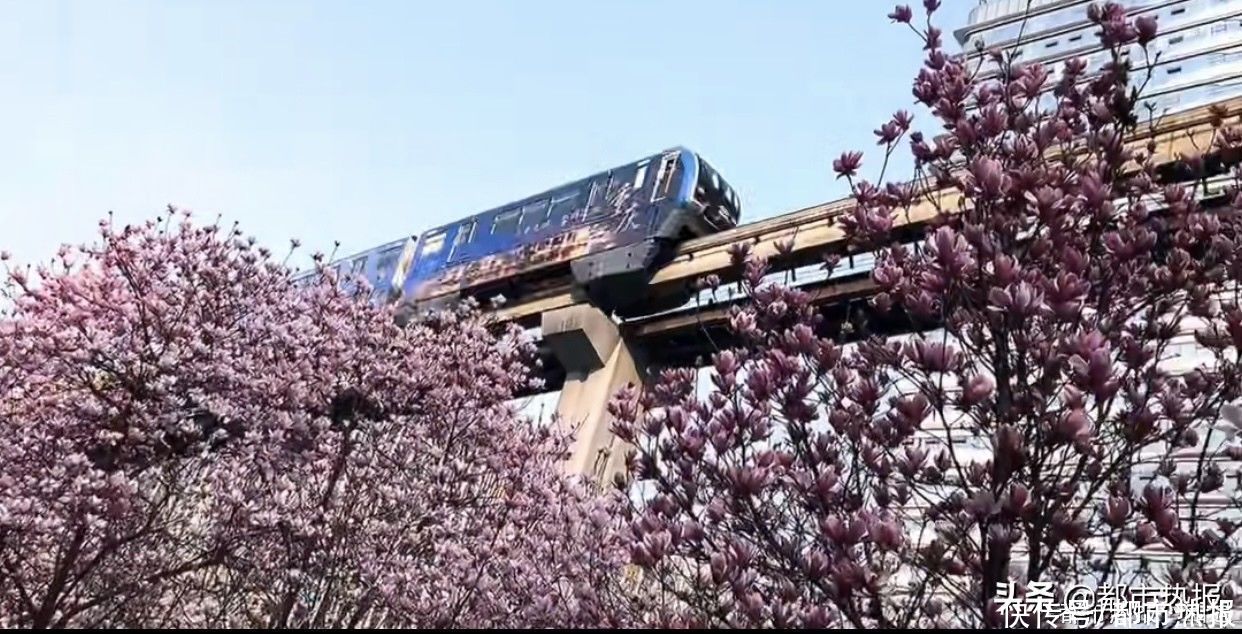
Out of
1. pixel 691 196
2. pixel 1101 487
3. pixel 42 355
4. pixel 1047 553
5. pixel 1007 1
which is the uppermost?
pixel 1007 1

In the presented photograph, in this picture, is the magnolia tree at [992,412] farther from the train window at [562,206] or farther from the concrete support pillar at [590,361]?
the train window at [562,206]

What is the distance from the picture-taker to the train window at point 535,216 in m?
17.1

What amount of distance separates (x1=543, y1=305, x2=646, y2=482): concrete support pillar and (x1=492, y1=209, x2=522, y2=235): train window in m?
2.15

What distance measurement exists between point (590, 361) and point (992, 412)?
13.0 metres

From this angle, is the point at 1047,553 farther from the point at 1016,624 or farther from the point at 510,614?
the point at 510,614

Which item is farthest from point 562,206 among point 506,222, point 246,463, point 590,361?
point 246,463

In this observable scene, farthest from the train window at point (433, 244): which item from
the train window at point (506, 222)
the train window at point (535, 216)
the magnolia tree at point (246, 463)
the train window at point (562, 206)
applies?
the magnolia tree at point (246, 463)

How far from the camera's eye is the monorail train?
1530cm

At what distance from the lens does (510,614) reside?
6.47 metres

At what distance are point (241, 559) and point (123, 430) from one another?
1328mm

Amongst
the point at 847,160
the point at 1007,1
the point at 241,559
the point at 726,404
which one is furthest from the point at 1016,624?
the point at 1007,1

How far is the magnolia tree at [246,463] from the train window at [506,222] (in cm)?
885

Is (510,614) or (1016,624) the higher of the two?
(510,614)

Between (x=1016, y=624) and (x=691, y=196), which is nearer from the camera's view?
(x=1016, y=624)
